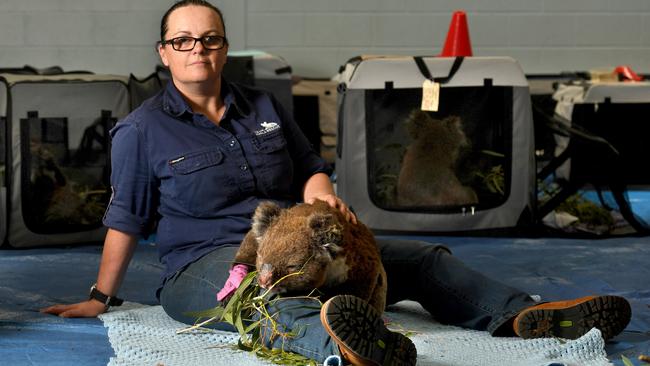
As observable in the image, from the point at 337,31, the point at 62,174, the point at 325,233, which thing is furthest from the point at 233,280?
the point at 337,31

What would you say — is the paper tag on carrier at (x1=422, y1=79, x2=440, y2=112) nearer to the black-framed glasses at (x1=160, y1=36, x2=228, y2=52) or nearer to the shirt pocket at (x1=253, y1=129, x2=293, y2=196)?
the shirt pocket at (x1=253, y1=129, x2=293, y2=196)

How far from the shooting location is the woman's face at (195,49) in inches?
99.5

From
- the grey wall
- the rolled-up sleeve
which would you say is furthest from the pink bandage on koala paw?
the grey wall

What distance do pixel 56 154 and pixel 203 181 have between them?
1.61 metres

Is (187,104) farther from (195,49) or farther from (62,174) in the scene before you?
(62,174)

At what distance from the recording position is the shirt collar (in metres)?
2.57

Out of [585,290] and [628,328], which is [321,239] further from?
[585,290]

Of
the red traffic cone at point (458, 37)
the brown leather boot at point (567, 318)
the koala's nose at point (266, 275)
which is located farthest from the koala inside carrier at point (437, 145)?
the koala's nose at point (266, 275)

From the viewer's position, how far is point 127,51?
5.94 m

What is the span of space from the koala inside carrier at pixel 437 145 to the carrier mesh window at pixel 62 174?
1.00 metres

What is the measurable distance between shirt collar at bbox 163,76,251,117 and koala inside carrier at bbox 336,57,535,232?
1.52 meters

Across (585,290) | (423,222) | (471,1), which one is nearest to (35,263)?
(423,222)

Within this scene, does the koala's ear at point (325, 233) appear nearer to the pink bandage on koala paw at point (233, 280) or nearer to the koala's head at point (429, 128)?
the pink bandage on koala paw at point (233, 280)

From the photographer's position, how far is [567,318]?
2.39 m
